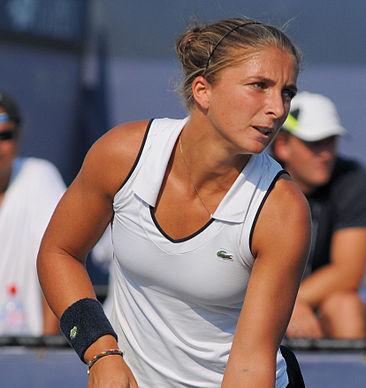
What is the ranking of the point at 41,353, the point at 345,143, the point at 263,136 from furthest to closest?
1. the point at 345,143
2. the point at 41,353
3. the point at 263,136

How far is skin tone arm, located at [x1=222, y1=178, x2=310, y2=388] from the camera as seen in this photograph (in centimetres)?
246

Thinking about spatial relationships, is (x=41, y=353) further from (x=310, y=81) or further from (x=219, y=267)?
(x=310, y=81)

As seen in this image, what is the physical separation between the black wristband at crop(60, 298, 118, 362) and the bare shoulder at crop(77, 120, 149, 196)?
27cm

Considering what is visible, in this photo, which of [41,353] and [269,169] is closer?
[269,169]

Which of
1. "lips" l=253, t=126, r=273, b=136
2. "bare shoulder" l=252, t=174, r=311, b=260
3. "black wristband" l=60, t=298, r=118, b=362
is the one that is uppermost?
"lips" l=253, t=126, r=273, b=136

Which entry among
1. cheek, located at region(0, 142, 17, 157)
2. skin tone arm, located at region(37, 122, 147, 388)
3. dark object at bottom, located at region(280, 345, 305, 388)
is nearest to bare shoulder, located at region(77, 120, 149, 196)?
skin tone arm, located at region(37, 122, 147, 388)

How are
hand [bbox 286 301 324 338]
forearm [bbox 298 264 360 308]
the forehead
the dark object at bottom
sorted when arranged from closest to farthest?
the forehead
the dark object at bottom
hand [bbox 286 301 324 338]
forearm [bbox 298 264 360 308]

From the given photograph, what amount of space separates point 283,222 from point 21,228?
95.2 inches

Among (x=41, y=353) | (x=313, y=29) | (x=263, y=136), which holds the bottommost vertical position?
(x=41, y=353)

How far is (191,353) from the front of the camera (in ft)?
8.95

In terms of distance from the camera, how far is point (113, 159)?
8.60 feet

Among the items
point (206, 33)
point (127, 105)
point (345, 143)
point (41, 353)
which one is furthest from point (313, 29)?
point (206, 33)

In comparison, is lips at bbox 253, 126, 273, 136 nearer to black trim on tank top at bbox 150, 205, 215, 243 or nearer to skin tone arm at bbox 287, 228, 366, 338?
black trim on tank top at bbox 150, 205, 215, 243

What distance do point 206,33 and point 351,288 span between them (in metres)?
2.24
